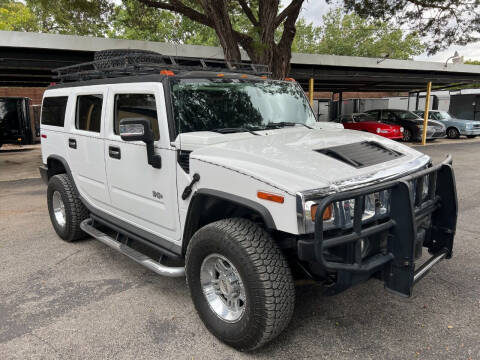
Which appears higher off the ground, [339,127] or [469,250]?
[339,127]

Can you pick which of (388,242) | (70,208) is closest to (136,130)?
(388,242)

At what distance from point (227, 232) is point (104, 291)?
173 centimetres

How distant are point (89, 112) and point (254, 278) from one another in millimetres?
2839

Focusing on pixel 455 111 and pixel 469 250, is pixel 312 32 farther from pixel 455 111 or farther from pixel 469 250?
pixel 469 250

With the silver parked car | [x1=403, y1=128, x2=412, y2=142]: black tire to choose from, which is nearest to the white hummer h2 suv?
[x1=403, y1=128, x2=412, y2=142]: black tire

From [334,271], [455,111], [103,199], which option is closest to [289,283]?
[334,271]

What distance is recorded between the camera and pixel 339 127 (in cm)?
397

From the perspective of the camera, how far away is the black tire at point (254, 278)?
244 cm

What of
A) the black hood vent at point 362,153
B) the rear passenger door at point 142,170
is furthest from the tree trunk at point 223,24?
the black hood vent at point 362,153

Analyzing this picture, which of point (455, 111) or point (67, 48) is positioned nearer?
point (67, 48)

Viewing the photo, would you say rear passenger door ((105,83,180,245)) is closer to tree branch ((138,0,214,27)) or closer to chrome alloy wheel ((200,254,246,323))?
chrome alloy wheel ((200,254,246,323))

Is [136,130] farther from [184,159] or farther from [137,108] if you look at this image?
[137,108]

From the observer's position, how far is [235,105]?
3.56m

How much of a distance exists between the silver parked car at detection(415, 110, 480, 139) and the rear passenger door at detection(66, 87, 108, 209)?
18140mm
